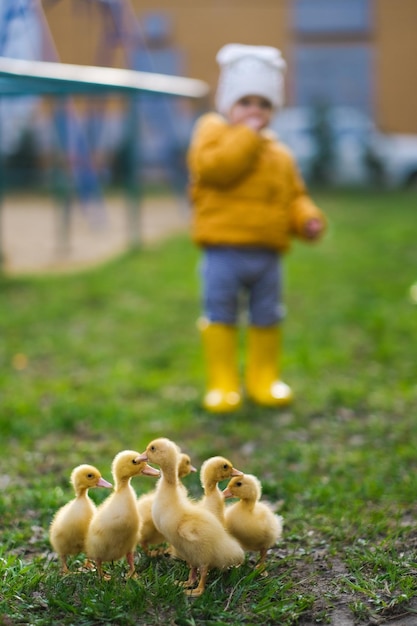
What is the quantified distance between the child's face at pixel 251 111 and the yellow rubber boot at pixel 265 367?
991 mm

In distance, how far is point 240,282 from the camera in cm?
446

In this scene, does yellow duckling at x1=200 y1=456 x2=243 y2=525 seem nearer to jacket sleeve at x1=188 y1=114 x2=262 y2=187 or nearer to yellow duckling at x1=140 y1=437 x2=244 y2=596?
yellow duckling at x1=140 y1=437 x2=244 y2=596

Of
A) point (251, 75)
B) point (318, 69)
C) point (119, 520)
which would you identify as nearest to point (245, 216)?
point (251, 75)

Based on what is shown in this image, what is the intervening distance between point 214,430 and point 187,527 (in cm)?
173

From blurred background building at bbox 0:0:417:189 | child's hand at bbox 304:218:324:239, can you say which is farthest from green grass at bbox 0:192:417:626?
blurred background building at bbox 0:0:417:189

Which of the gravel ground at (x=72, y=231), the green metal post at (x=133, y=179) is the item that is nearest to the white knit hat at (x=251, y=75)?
the gravel ground at (x=72, y=231)

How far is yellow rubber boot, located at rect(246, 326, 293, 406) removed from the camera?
15.0ft

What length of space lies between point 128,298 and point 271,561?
4560 millimetres

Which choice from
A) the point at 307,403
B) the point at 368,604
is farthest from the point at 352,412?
the point at 368,604

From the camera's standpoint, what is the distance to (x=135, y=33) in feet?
36.0

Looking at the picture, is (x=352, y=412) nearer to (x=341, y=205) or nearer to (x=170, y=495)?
(x=170, y=495)

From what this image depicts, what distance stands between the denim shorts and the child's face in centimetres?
58

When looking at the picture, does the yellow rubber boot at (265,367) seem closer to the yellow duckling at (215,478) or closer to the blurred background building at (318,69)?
the yellow duckling at (215,478)

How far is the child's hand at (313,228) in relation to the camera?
4.40 m
